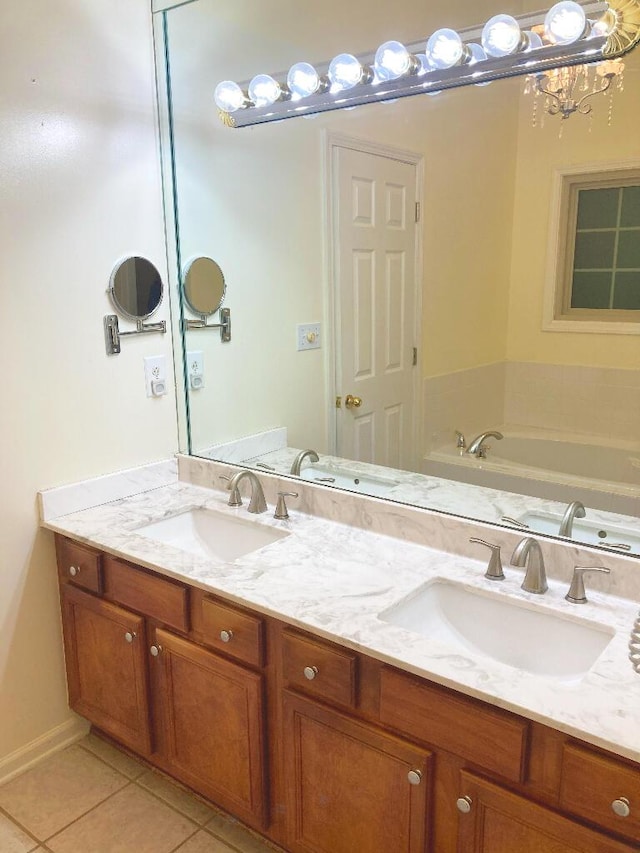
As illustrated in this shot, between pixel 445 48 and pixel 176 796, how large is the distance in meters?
2.21

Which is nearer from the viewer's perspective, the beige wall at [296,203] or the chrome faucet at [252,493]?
the beige wall at [296,203]

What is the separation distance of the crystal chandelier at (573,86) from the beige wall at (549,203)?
2 cm

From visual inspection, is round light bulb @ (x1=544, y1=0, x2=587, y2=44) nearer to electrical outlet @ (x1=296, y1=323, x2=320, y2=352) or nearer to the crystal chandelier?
the crystal chandelier

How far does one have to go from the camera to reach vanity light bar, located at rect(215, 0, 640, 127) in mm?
1541

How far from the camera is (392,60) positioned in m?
1.79

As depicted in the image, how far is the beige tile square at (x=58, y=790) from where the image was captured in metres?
1.99

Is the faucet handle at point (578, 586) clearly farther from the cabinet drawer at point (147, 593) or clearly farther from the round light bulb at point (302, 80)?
the round light bulb at point (302, 80)

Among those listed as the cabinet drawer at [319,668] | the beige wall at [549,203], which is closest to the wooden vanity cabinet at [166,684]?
the cabinet drawer at [319,668]

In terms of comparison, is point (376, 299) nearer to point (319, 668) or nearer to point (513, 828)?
point (319, 668)

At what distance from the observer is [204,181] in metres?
2.35

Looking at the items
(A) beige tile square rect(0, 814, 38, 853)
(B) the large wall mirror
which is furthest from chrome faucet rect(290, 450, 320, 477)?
(A) beige tile square rect(0, 814, 38, 853)

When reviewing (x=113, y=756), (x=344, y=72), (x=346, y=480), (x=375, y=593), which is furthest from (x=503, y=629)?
(x=344, y=72)

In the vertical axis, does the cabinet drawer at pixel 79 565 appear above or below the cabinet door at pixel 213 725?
above

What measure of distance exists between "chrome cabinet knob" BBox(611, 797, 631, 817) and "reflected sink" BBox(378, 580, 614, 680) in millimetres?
318
